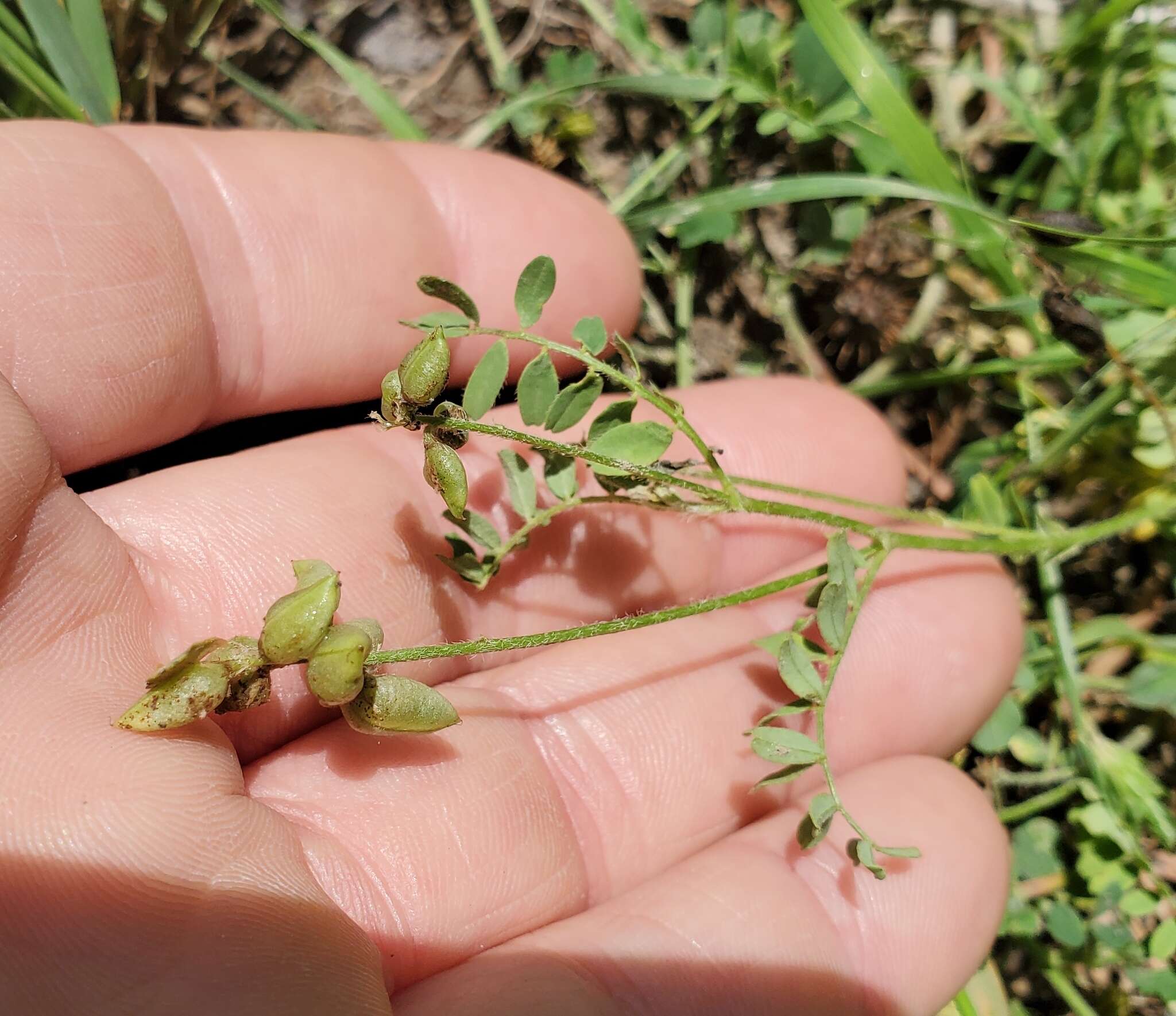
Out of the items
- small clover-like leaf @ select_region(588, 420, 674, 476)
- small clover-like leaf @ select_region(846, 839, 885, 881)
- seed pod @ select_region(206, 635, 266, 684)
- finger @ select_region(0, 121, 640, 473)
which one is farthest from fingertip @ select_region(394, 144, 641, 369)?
small clover-like leaf @ select_region(846, 839, 885, 881)

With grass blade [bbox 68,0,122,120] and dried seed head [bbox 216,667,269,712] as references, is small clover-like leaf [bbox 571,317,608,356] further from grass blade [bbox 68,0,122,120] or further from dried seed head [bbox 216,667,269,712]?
grass blade [bbox 68,0,122,120]

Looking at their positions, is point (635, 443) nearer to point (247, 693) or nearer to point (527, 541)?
point (527, 541)

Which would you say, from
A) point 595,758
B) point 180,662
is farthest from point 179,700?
point 595,758

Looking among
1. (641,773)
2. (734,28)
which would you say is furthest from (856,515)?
(734,28)

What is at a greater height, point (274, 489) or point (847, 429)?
point (274, 489)

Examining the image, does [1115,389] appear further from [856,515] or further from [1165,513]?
[856,515]
